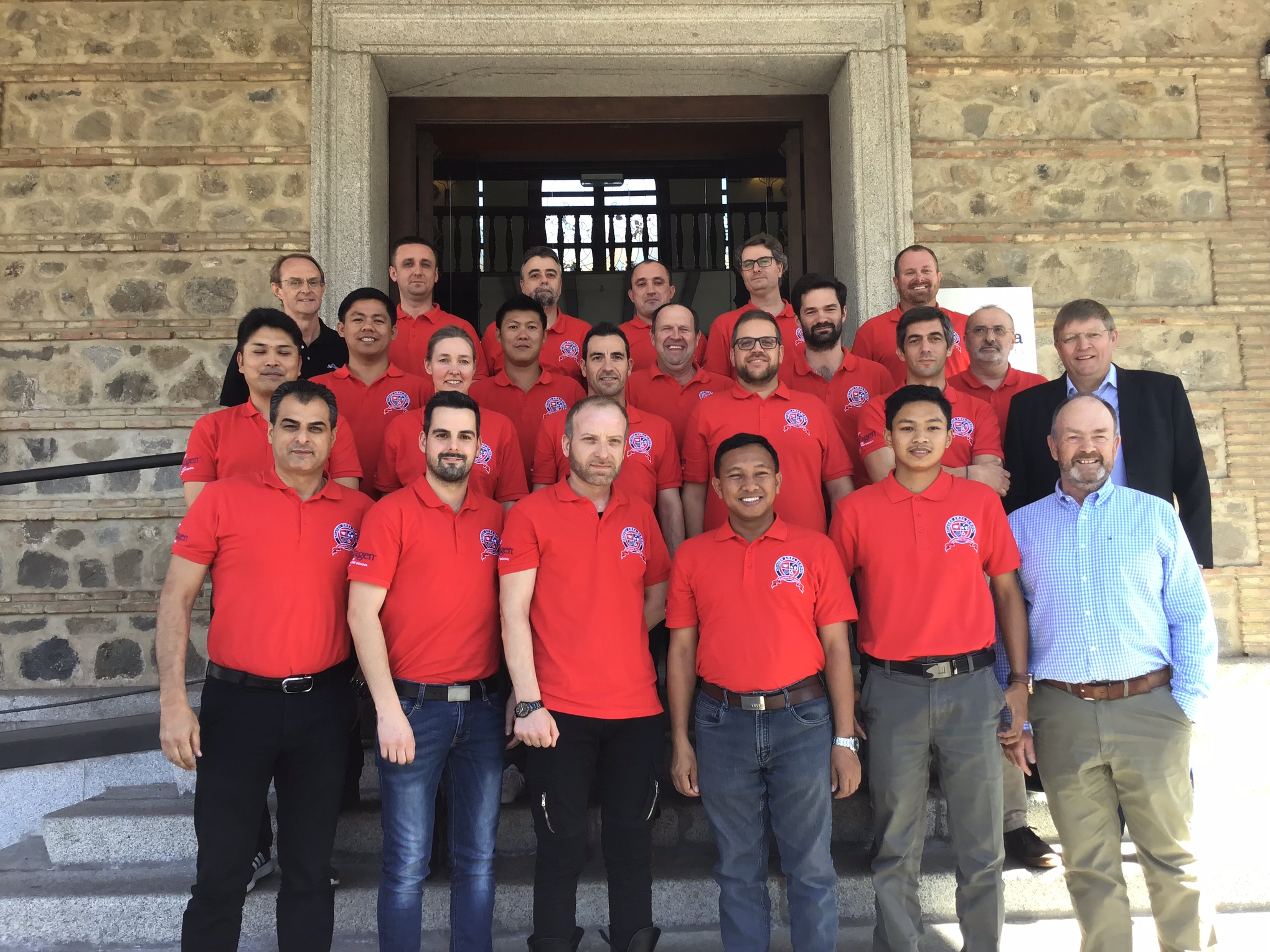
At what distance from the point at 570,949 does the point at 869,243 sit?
3924 mm

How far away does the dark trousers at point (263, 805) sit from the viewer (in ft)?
8.55

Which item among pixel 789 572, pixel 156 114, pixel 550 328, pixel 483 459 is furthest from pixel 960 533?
pixel 156 114

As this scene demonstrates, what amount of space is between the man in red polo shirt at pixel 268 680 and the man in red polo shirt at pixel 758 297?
1957mm

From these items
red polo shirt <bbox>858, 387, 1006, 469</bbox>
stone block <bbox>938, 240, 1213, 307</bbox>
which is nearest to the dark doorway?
stone block <bbox>938, 240, 1213, 307</bbox>

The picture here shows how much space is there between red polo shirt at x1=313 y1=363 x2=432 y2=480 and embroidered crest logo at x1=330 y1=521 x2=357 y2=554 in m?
0.72

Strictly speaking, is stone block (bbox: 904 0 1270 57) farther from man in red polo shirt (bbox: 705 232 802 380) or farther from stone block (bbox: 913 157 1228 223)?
man in red polo shirt (bbox: 705 232 802 380)

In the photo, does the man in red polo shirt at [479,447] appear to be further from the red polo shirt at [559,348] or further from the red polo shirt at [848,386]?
the red polo shirt at [848,386]

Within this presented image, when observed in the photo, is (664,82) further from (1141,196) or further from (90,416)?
(90,416)

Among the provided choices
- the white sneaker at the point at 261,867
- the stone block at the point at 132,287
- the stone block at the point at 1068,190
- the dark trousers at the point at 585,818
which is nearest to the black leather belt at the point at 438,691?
the dark trousers at the point at 585,818

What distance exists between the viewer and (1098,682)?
2807mm

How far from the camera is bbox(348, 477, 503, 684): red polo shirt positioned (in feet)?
9.21

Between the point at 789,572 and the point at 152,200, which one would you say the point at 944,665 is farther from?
the point at 152,200

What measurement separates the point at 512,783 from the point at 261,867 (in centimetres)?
90

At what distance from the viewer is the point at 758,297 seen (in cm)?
435
